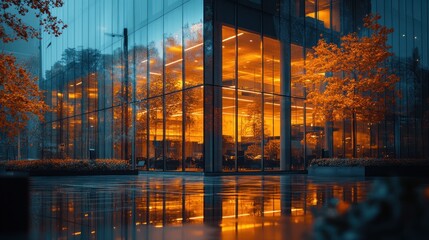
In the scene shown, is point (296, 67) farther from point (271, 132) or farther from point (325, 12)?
point (325, 12)

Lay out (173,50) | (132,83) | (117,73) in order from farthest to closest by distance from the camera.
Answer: (117,73), (132,83), (173,50)

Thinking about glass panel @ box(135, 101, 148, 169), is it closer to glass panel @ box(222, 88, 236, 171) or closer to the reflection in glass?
glass panel @ box(222, 88, 236, 171)

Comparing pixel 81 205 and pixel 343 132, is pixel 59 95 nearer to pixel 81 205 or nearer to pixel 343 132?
pixel 343 132

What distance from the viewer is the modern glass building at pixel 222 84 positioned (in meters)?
30.9

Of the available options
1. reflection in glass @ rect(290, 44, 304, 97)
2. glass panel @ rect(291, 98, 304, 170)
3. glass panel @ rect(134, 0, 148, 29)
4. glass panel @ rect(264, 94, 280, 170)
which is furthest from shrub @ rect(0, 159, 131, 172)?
reflection in glass @ rect(290, 44, 304, 97)

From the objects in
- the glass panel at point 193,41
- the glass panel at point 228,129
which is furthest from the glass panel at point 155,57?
the glass panel at point 228,129

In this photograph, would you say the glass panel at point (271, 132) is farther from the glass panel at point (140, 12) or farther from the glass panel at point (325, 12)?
the glass panel at point (140, 12)

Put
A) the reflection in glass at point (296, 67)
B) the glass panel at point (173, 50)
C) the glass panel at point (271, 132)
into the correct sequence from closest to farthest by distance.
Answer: the glass panel at point (173, 50) → the glass panel at point (271, 132) → the reflection in glass at point (296, 67)

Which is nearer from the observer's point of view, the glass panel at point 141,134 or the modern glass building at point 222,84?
the modern glass building at point 222,84

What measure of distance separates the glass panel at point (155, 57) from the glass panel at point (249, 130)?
22.2ft

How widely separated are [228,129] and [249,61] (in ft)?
17.3

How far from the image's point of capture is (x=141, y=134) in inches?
1460

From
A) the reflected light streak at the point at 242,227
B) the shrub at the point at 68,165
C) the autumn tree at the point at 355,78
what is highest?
the autumn tree at the point at 355,78

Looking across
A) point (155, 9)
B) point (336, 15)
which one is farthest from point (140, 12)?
point (336, 15)
